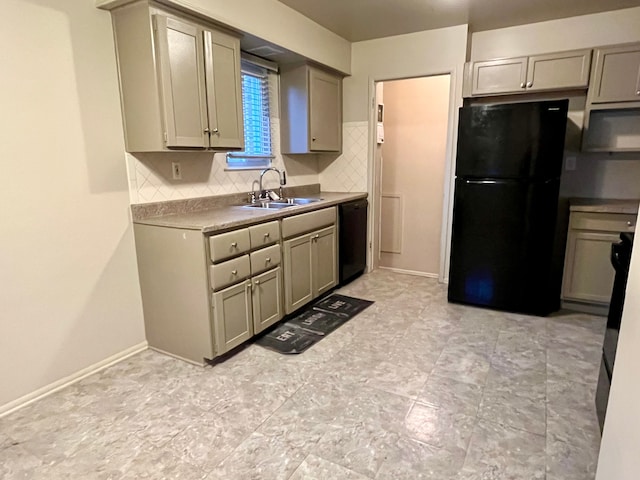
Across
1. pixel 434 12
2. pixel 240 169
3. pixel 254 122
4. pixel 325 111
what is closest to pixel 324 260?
pixel 240 169

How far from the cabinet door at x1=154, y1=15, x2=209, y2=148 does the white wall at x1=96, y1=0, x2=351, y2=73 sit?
149mm

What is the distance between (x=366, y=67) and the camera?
13.1ft

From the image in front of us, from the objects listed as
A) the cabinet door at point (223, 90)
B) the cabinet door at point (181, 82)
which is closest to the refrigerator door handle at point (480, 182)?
the cabinet door at point (223, 90)

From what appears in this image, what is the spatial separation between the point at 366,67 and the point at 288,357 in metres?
2.96

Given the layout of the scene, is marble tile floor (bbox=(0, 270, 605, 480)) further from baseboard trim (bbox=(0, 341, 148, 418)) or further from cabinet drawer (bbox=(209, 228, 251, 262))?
cabinet drawer (bbox=(209, 228, 251, 262))

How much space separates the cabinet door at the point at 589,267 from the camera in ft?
10.1

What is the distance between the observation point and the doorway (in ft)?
13.7

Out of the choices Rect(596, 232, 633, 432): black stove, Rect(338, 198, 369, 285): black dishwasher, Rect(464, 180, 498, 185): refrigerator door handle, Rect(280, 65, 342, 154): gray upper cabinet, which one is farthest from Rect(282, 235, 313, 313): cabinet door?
Rect(596, 232, 633, 432): black stove

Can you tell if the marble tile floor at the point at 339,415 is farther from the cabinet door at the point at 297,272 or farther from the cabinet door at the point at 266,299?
the cabinet door at the point at 297,272

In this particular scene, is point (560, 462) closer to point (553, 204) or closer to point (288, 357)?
point (288, 357)

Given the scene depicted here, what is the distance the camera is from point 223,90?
261 centimetres

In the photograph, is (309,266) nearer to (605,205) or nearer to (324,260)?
(324,260)

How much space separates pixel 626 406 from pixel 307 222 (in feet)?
7.77

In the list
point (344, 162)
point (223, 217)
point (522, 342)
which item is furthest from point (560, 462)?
point (344, 162)
